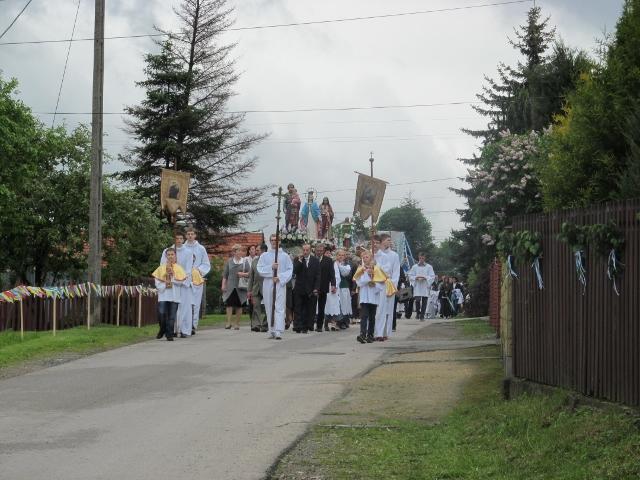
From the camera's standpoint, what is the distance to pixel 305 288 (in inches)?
1002

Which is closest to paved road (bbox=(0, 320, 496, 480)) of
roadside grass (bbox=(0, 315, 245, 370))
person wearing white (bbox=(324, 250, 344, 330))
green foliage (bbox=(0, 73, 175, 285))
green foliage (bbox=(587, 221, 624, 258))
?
roadside grass (bbox=(0, 315, 245, 370))

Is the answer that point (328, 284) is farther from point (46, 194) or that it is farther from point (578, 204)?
point (46, 194)

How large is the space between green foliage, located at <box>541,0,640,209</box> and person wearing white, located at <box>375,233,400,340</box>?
33.0 feet

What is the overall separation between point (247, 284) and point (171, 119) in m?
27.5

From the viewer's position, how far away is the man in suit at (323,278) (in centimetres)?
2561

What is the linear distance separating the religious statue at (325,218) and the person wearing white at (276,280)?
1232 centimetres

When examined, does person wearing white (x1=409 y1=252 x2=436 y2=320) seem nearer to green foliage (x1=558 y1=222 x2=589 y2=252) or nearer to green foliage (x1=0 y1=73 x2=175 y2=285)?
green foliage (x1=0 y1=73 x2=175 y2=285)

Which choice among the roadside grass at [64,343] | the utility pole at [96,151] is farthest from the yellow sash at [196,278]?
the utility pole at [96,151]

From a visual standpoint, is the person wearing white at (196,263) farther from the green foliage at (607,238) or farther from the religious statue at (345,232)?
the green foliage at (607,238)

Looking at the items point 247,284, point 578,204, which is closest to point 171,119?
point 247,284

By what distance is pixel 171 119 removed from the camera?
52.4 meters

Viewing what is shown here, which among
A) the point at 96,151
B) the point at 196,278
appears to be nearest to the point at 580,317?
the point at 196,278

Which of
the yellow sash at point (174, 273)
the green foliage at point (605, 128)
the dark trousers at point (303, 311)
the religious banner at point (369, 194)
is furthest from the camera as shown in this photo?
the religious banner at point (369, 194)

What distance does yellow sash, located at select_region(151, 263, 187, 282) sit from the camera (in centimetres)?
2191
